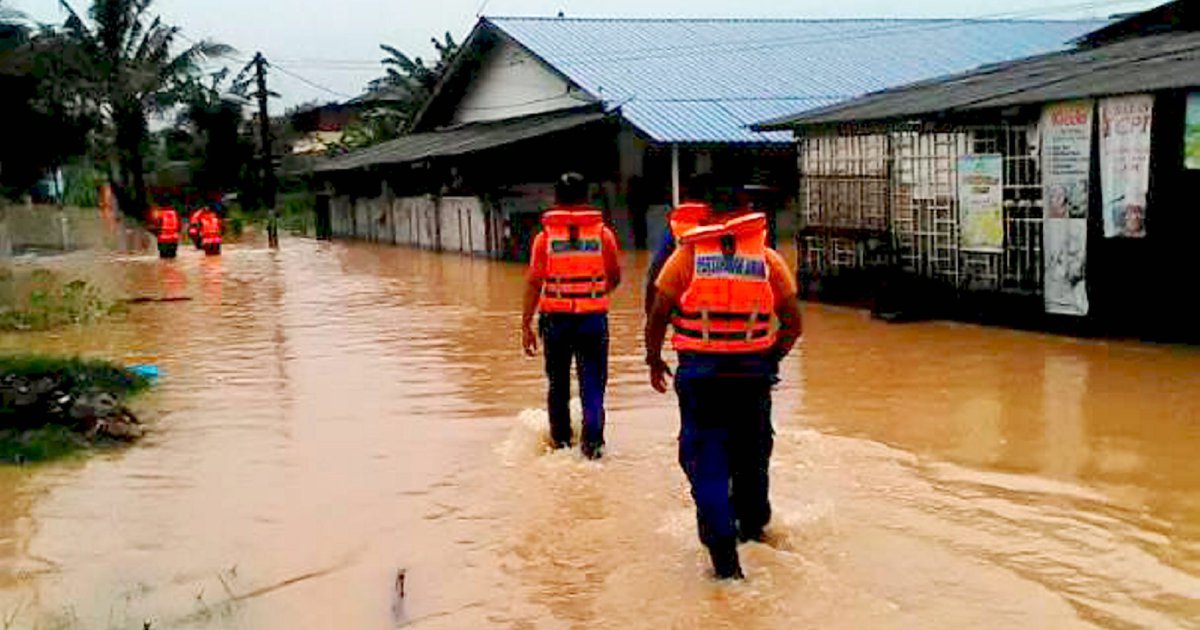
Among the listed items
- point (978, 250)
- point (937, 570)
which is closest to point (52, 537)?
point (937, 570)

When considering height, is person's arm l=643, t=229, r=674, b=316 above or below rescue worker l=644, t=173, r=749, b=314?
below

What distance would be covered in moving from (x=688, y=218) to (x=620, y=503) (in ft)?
5.42

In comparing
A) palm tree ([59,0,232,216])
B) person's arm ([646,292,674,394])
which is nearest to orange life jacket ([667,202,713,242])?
person's arm ([646,292,674,394])

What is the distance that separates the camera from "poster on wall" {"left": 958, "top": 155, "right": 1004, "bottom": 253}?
42.0ft

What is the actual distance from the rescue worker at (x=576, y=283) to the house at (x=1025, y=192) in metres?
5.93

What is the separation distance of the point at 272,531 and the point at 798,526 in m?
2.76

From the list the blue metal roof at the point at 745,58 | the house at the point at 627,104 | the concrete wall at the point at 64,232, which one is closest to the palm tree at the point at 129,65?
the concrete wall at the point at 64,232

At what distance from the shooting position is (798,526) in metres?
6.13

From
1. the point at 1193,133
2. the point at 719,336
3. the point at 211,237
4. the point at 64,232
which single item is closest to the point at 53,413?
the point at 719,336

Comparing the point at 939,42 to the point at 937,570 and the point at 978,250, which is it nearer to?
the point at 978,250

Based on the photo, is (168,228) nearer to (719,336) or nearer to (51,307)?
(51,307)

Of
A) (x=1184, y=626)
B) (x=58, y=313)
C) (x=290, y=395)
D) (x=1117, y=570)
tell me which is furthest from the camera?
(x=58, y=313)

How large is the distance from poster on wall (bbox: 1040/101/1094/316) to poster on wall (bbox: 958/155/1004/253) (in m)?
0.61

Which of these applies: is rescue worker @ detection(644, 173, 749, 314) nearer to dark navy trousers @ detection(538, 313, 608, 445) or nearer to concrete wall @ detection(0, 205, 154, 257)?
dark navy trousers @ detection(538, 313, 608, 445)
